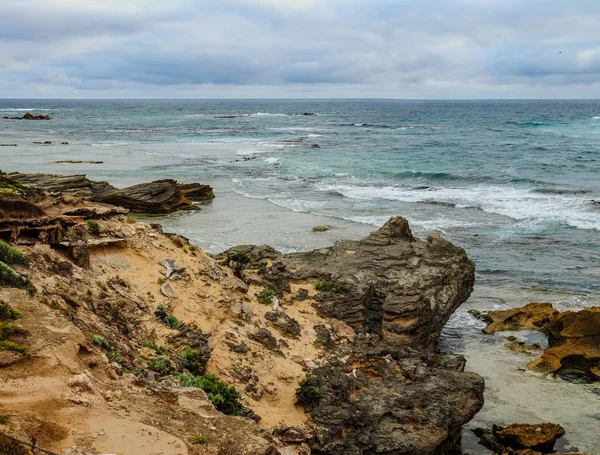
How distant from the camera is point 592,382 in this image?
17.4 meters

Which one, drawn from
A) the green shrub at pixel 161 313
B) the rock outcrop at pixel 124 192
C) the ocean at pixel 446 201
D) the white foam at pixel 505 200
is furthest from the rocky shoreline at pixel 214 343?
the white foam at pixel 505 200

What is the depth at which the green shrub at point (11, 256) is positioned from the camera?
11555 mm

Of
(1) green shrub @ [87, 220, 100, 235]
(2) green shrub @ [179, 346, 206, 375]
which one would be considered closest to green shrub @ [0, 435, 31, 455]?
(2) green shrub @ [179, 346, 206, 375]

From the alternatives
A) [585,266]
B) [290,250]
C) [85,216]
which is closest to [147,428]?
[85,216]

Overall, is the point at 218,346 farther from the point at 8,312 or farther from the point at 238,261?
the point at 8,312

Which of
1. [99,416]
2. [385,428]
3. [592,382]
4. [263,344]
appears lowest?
[592,382]

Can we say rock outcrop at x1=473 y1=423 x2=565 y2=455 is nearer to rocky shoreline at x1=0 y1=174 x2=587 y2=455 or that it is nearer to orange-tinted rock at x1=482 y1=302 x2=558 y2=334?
rocky shoreline at x1=0 y1=174 x2=587 y2=455

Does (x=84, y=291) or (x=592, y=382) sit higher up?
(x=84, y=291)

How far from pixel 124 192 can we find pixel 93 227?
841 inches

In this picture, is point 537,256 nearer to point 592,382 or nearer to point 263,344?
point 592,382

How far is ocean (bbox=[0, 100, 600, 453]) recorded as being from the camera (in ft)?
61.6

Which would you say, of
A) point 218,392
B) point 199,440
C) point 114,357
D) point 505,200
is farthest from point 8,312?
point 505,200

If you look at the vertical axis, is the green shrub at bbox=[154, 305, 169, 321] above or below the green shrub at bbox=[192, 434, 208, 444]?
above

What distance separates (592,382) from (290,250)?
13688 millimetres
